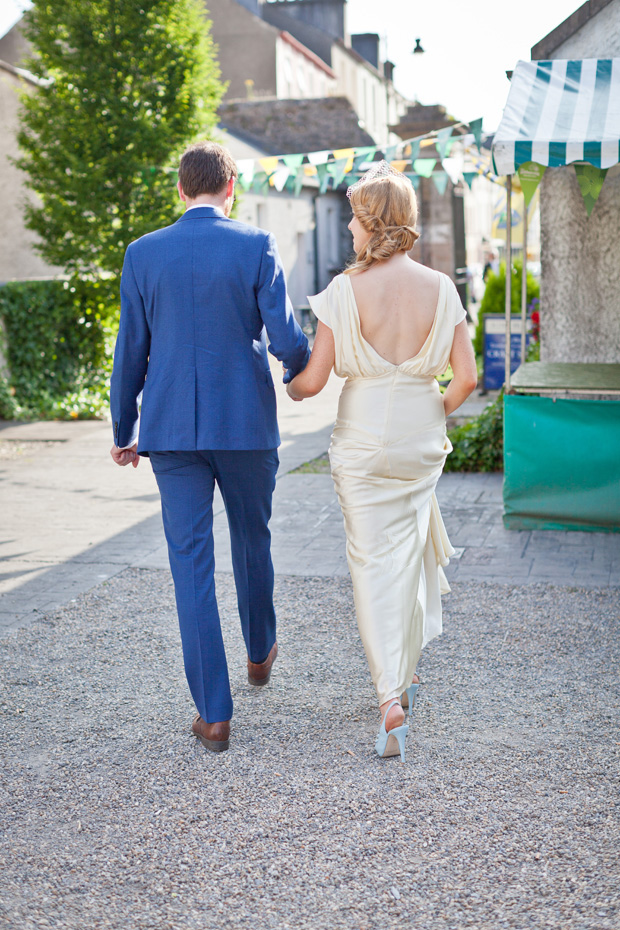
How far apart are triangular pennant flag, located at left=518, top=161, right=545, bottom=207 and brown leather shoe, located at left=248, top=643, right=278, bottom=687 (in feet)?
11.0

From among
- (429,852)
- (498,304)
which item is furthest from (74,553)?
(498,304)

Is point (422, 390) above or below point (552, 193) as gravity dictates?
below

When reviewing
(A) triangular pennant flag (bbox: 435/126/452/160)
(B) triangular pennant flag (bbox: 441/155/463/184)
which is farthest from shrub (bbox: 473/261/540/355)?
(A) triangular pennant flag (bbox: 435/126/452/160)

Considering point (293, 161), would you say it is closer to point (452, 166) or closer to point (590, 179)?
point (452, 166)

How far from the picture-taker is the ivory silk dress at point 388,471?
132 inches

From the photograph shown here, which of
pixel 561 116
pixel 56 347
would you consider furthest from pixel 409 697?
pixel 56 347

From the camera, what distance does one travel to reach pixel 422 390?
3.40m

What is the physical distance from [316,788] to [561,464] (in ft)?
11.5

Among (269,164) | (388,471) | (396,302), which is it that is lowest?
(388,471)

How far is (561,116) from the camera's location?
561 cm

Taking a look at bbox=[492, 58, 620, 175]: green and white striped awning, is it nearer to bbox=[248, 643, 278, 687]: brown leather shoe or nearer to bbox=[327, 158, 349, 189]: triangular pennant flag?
bbox=[327, 158, 349, 189]: triangular pennant flag

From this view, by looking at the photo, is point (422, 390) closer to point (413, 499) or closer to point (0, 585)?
point (413, 499)

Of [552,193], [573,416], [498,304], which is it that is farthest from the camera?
[498,304]

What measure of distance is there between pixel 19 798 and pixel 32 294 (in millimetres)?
9424
